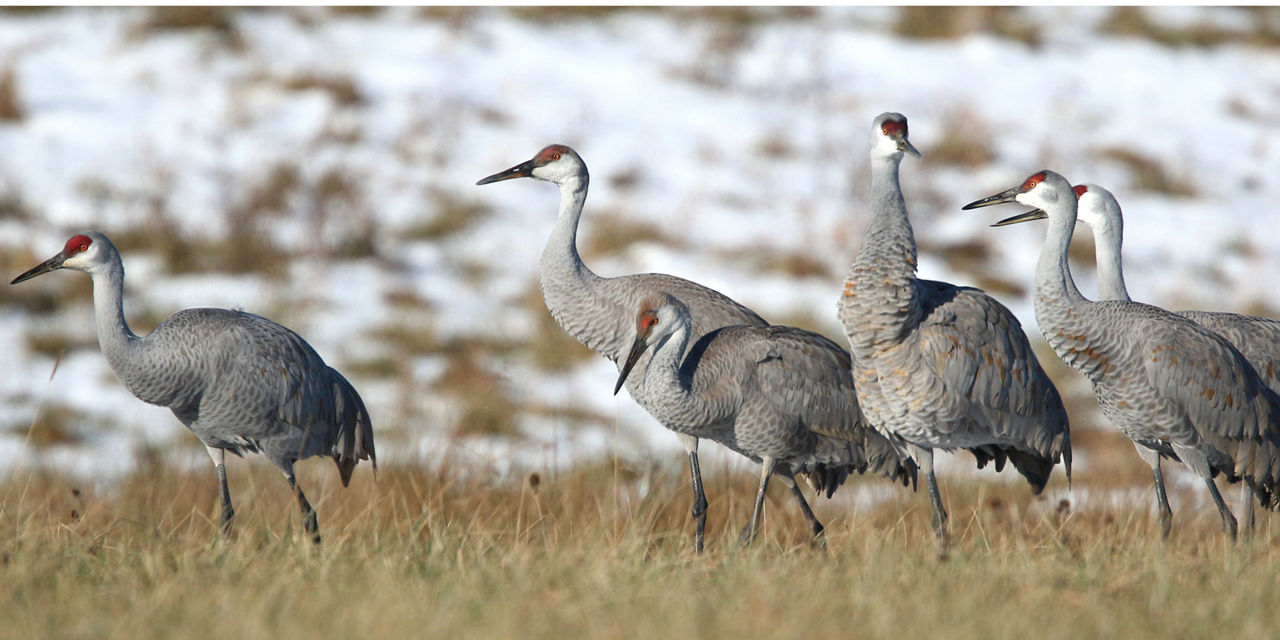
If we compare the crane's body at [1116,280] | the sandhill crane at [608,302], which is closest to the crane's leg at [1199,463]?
the crane's body at [1116,280]

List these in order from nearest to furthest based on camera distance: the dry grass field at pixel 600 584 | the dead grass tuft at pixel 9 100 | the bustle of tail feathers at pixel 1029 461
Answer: the dry grass field at pixel 600 584
the bustle of tail feathers at pixel 1029 461
the dead grass tuft at pixel 9 100

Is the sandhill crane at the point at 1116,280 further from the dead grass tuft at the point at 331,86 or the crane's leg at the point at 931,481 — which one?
the dead grass tuft at the point at 331,86

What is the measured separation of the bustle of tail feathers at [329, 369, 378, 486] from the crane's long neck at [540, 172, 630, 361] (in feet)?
2.79

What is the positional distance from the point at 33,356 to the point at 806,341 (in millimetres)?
5127

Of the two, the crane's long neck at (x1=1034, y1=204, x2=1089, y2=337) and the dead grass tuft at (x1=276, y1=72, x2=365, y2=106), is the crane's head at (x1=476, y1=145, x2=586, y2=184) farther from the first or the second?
the dead grass tuft at (x1=276, y1=72, x2=365, y2=106)

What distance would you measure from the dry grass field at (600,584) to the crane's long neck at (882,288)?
643 millimetres

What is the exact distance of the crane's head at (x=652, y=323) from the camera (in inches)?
185

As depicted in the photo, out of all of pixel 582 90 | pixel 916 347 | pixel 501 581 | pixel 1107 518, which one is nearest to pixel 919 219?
pixel 582 90

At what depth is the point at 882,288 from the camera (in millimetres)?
4367

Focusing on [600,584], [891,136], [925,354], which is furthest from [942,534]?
[600,584]

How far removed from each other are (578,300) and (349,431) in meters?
1.03

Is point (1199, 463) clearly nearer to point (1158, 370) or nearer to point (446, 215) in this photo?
point (1158, 370)

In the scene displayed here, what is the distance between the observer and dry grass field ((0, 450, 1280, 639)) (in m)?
3.06

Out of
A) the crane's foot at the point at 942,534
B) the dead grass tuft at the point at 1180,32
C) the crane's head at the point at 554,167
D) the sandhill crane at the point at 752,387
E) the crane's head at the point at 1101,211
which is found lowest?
the crane's foot at the point at 942,534
